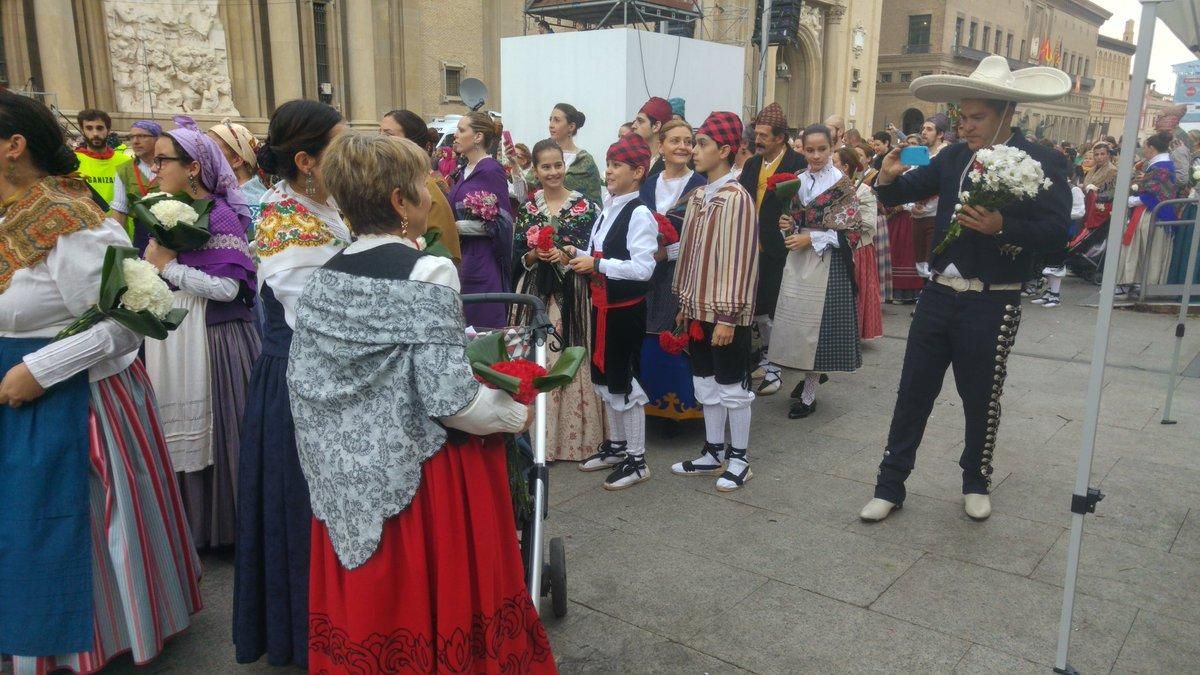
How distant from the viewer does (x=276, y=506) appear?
2.80 metres

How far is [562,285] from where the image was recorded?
16.2 ft

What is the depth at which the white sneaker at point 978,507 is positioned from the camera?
4.18 meters

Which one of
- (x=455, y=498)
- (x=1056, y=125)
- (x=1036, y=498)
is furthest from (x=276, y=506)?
(x=1056, y=125)

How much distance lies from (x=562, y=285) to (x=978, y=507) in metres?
2.55

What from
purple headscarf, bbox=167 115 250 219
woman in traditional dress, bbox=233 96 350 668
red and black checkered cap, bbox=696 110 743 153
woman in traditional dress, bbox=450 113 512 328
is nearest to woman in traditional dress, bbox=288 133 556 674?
woman in traditional dress, bbox=233 96 350 668

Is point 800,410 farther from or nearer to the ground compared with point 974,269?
nearer to the ground

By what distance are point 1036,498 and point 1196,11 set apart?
8.48 ft

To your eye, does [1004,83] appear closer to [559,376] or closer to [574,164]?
[559,376]

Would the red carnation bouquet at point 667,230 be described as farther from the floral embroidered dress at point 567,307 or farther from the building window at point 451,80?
the building window at point 451,80

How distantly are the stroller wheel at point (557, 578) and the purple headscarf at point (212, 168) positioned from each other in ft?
7.19

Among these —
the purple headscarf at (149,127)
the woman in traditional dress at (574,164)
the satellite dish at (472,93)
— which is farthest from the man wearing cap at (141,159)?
the satellite dish at (472,93)

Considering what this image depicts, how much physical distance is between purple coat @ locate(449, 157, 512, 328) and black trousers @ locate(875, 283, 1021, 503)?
256cm

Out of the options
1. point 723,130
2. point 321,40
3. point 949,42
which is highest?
point 949,42

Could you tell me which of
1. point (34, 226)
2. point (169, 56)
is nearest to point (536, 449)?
point (34, 226)
